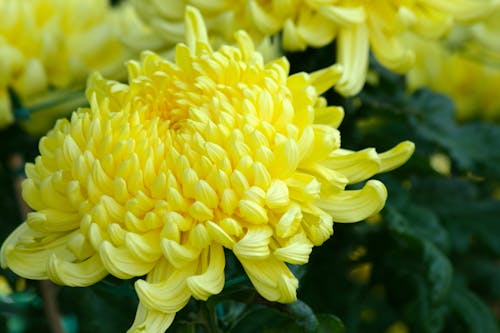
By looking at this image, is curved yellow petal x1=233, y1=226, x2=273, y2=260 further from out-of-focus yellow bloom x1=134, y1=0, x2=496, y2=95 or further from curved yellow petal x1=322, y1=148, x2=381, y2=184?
out-of-focus yellow bloom x1=134, y1=0, x2=496, y2=95

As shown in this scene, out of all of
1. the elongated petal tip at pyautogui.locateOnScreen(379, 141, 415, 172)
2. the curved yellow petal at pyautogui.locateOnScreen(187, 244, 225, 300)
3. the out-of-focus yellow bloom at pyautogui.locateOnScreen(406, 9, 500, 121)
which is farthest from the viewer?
the out-of-focus yellow bloom at pyautogui.locateOnScreen(406, 9, 500, 121)

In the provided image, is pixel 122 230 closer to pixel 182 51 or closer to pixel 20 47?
pixel 182 51

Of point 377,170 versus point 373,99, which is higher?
point 377,170

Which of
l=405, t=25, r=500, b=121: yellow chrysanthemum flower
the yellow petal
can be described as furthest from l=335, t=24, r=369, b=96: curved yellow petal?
l=405, t=25, r=500, b=121: yellow chrysanthemum flower

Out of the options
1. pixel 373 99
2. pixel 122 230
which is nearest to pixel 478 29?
pixel 373 99

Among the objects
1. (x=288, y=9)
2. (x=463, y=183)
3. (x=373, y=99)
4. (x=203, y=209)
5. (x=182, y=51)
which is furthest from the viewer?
(x=463, y=183)
